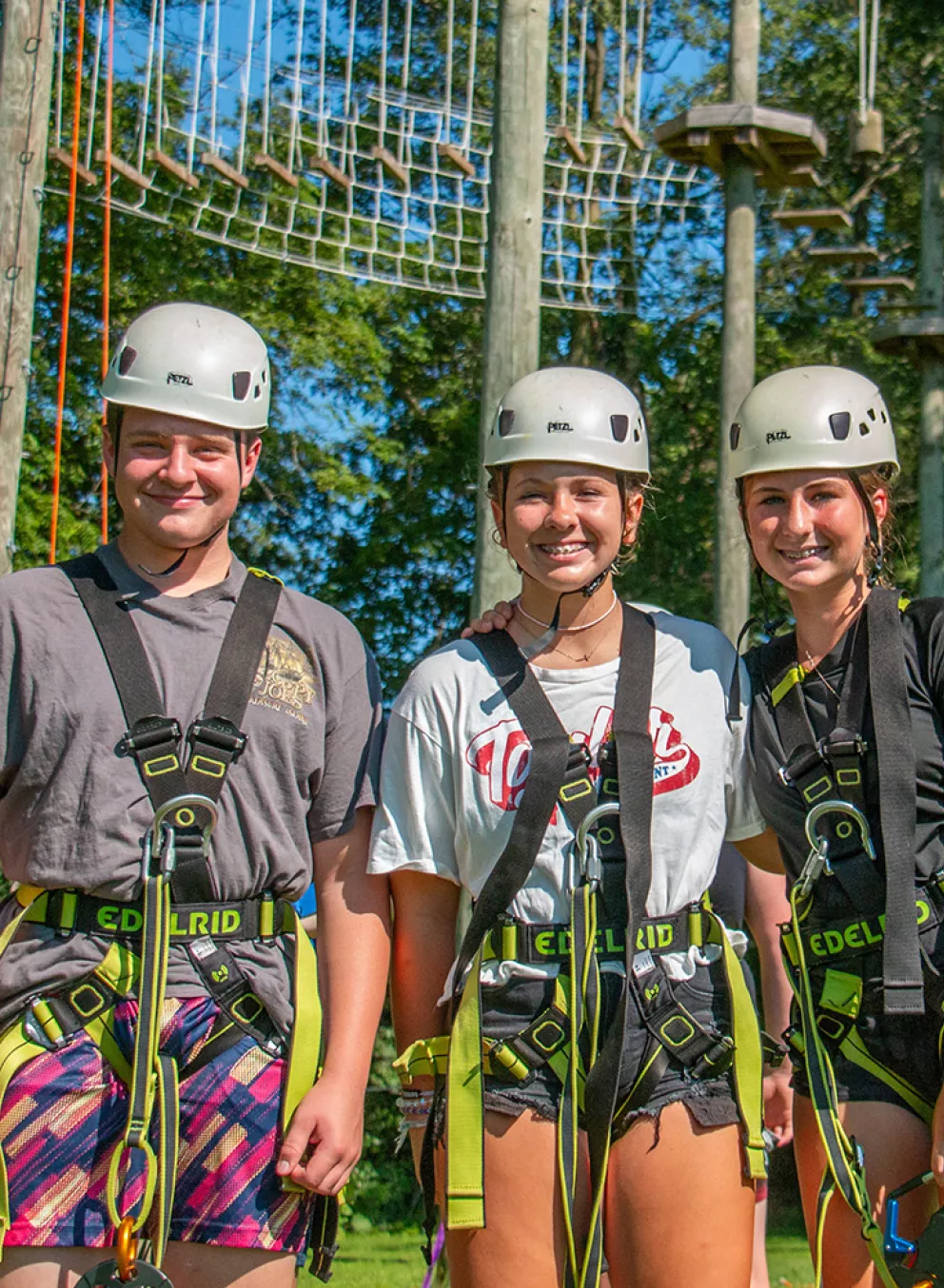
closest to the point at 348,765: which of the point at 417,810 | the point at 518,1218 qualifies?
the point at 417,810

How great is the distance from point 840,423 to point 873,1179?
1.61 m

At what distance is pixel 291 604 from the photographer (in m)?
3.40

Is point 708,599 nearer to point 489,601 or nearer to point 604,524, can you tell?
point 489,601

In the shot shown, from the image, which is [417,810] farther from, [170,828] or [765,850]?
[765,850]

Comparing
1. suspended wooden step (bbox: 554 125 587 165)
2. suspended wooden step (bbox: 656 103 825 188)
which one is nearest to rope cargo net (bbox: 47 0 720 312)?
suspended wooden step (bbox: 554 125 587 165)

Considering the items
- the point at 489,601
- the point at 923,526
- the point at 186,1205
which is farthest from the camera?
the point at 923,526

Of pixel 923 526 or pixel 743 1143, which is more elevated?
pixel 923 526

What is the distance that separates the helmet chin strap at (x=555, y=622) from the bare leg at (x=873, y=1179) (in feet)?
3.67

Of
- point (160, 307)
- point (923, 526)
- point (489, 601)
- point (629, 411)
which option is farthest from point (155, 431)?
point (923, 526)

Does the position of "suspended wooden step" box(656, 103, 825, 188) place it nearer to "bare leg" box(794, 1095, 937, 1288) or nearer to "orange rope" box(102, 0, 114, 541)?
"orange rope" box(102, 0, 114, 541)

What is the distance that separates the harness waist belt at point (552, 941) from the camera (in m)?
3.24

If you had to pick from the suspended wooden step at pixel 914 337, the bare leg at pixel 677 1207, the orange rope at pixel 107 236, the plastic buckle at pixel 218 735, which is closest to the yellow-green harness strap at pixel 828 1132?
the bare leg at pixel 677 1207

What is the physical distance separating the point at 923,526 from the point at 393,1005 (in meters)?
12.0

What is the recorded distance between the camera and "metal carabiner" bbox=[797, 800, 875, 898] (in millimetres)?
3430
